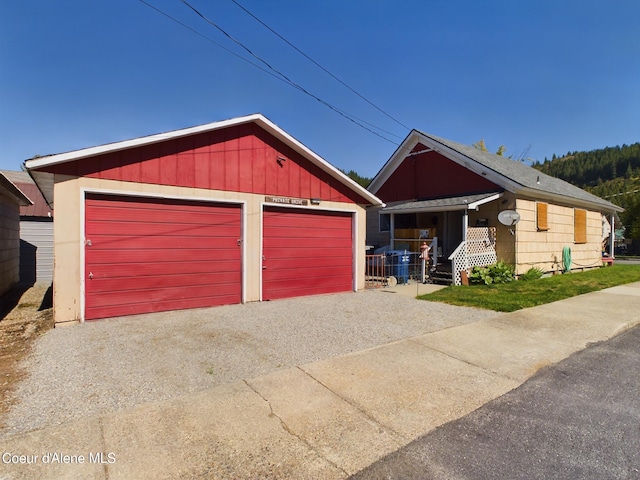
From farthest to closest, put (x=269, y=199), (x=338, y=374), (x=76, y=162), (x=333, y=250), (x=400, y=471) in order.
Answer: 1. (x=333, y=250)
2. (x=269, y=199)
3. (x=76, y=162)
4. (x=338, y=374)
5. (x=400, y=471)

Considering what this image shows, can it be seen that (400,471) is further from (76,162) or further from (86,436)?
(76,162)

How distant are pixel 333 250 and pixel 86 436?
731 centimetres

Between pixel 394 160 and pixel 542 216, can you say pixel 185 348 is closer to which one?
pixel 542 216

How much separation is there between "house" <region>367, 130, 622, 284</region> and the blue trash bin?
128 centimetres

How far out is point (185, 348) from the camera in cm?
471

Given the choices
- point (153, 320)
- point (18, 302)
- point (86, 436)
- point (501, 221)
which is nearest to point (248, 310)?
point (153, 320)

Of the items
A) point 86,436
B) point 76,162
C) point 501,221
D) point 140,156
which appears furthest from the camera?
point 501,221

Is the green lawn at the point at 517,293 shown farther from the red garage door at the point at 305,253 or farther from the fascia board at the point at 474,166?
the fascia board at the point at 474,166

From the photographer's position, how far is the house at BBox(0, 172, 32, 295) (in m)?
9.00

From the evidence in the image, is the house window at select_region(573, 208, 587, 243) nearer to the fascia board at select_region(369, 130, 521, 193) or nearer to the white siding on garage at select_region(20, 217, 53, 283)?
the fascia board at select_region(369, 130, 521, 193)

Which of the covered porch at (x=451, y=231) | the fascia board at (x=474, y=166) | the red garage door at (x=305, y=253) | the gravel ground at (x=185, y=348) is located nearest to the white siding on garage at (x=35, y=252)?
the gravel ground at (x=185, y=348)

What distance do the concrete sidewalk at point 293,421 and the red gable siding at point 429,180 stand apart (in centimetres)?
941

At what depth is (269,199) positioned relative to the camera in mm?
8164

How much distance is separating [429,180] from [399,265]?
5.07 meters
